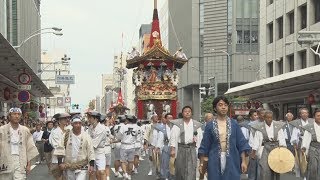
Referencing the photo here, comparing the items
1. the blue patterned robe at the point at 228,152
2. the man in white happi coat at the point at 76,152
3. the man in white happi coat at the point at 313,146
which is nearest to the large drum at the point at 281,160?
the man in white happi coat at the point at 313,146

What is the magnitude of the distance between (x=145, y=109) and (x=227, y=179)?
82.0 feet

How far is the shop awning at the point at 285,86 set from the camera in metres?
23.0

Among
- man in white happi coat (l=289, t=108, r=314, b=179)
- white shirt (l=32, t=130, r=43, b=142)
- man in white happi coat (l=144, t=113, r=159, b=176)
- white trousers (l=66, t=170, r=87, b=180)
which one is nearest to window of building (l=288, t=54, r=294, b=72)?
white shirt (l=32, t=130, r=43, b=142)

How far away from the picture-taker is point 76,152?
9.95 meters

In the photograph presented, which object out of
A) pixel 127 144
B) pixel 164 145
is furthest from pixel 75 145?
pixel 127 144

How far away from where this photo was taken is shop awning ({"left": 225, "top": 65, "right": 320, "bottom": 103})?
23025mm

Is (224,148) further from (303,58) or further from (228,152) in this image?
(303,58)

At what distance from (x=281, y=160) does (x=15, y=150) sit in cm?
525

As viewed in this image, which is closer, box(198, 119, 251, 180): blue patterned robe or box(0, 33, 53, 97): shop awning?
box(198, 119, 251, 180): blue patterned robe

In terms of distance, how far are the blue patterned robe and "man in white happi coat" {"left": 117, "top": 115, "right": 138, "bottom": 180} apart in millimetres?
9179

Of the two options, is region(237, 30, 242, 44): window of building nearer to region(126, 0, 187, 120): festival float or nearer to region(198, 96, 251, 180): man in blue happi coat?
region(126, 0, 187, 120): festival float

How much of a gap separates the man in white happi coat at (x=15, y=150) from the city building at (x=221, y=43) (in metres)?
68.5

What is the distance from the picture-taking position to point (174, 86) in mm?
32781

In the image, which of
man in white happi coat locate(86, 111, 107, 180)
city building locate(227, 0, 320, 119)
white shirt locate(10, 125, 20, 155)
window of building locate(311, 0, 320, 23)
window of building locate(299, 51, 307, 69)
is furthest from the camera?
window of building locate(299, 51, 307, 69)
